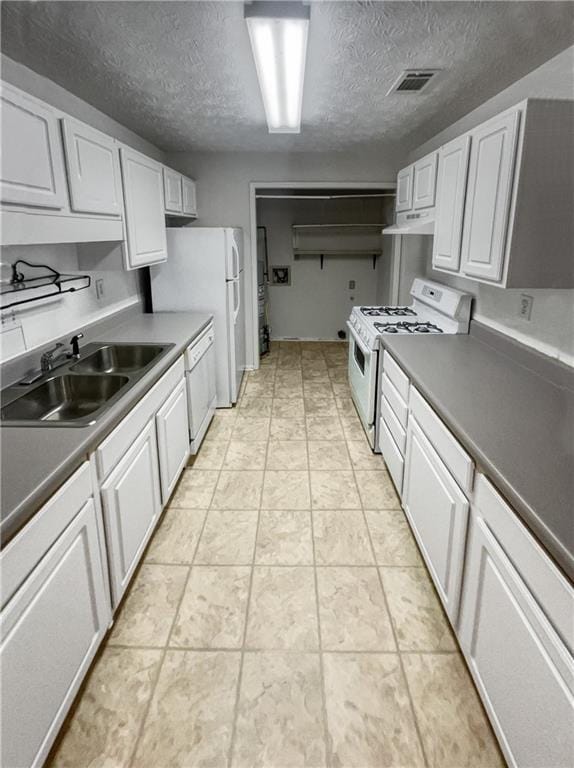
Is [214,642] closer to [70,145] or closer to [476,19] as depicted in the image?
[70,145]

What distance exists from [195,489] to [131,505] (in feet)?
3.09

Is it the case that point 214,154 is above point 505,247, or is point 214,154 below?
above

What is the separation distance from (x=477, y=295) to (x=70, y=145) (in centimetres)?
239

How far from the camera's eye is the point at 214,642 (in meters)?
1.82

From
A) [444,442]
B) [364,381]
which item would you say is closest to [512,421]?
[444,442]

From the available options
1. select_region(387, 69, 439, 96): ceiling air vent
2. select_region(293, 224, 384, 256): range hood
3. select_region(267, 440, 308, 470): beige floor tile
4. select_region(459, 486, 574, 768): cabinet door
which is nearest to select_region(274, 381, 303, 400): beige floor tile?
select_region(267, 440, 308, 470): beige floor tile

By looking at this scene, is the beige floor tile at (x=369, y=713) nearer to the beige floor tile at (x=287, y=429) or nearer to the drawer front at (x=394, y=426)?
the drawer front at (x=394, y=426)

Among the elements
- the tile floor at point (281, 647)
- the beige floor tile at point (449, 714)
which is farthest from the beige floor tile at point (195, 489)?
the beige floor tile at point (449, 714)

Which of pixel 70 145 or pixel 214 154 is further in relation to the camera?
pixel 214 154

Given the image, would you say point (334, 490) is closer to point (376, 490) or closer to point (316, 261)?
point (376, 490)

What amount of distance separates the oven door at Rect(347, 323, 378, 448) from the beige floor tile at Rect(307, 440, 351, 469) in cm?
24

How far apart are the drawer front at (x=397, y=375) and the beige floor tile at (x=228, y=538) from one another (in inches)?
43.0

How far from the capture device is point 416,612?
1.95 metres

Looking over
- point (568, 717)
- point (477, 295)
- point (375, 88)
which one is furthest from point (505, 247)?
point (568, 717)
